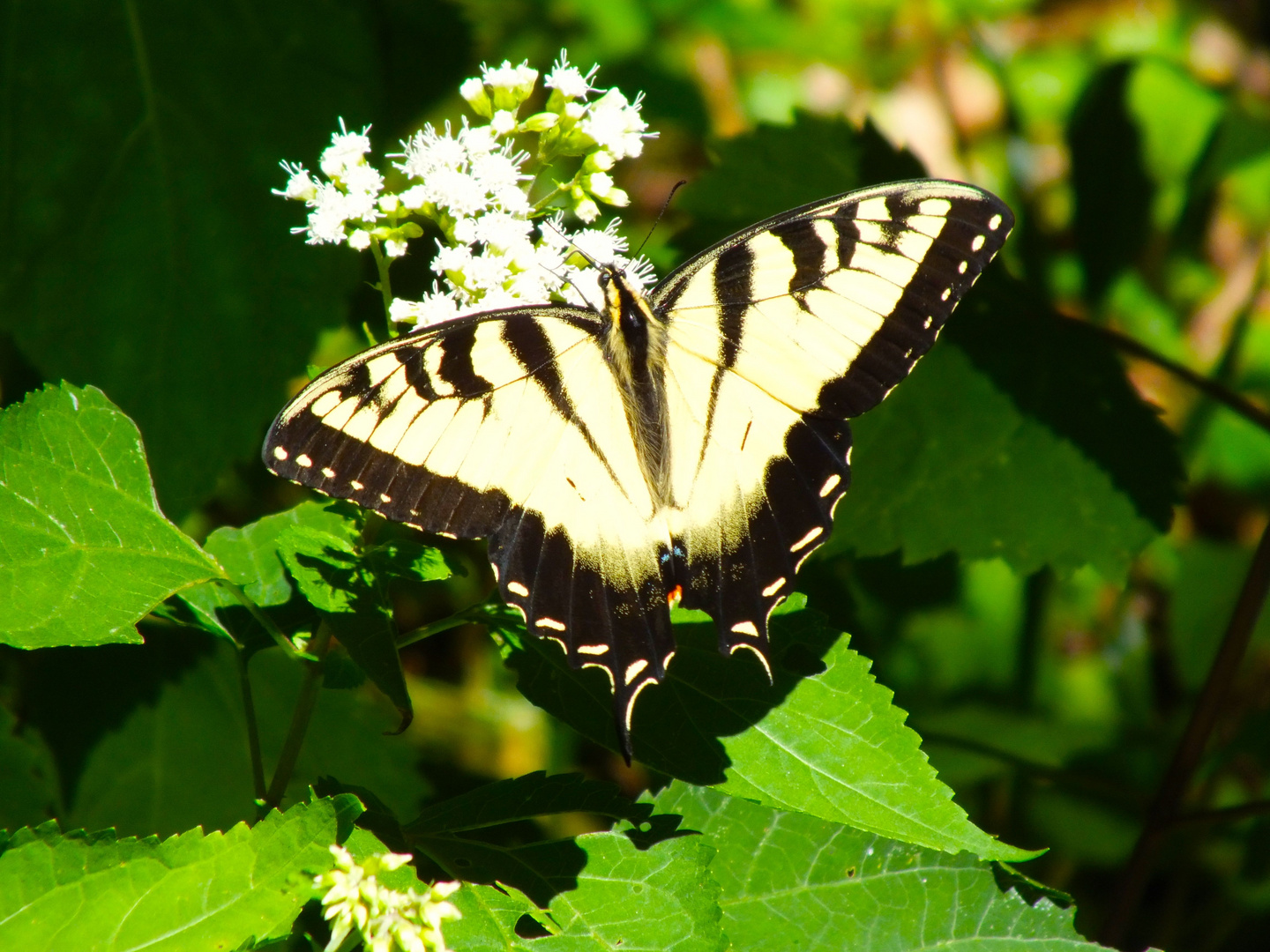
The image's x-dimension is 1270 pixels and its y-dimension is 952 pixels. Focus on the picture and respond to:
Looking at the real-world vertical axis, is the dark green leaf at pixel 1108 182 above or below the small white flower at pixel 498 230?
above

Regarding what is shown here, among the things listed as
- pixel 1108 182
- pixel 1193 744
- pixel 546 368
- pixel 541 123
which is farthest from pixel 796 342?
pixel 1108 182

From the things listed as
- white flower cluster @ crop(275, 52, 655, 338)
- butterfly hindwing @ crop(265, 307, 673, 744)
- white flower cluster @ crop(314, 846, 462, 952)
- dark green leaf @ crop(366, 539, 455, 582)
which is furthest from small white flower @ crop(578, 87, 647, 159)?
white flower cluster @ crop(314, 846, 462, 952)

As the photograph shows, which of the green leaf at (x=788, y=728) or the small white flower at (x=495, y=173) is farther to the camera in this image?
the small white flower at (x=495, y=173)

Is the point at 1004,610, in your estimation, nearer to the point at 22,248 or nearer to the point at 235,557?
the point at 235,557

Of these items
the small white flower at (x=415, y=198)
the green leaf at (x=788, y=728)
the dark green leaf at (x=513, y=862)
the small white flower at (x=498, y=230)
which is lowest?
the dark green leaf at (x=513, y=862)

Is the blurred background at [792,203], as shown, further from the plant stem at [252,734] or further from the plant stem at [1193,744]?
the plant stem at [252,734]

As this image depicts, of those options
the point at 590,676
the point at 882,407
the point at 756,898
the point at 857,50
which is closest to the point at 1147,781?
the point at 882,407

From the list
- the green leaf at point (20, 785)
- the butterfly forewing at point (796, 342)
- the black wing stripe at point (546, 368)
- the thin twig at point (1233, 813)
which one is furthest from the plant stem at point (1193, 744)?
the green leaf at point (20, 785)
